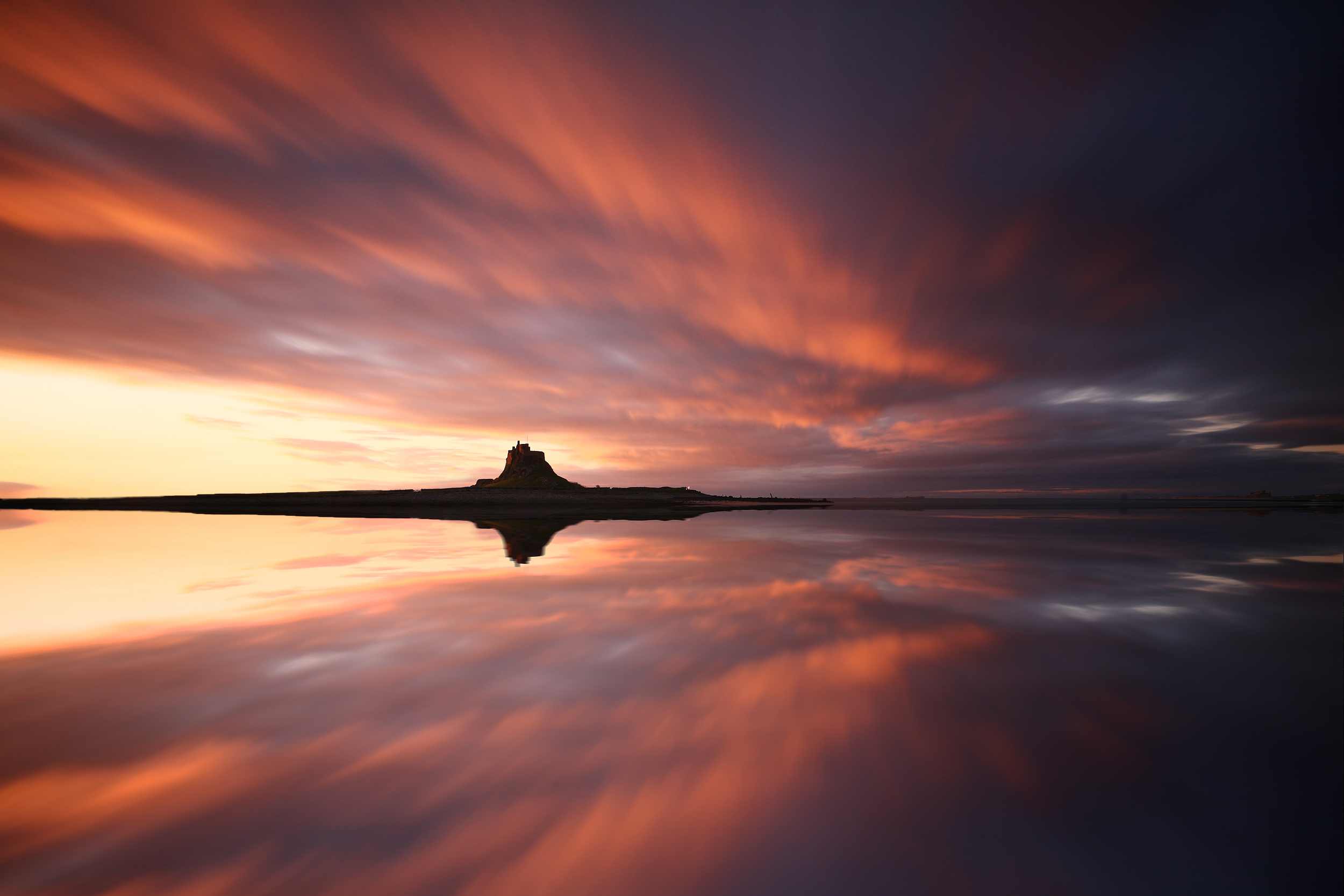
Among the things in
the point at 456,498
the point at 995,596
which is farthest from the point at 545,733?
the point at 456,498

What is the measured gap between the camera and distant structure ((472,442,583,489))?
447 feet

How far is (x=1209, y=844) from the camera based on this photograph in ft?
12.5

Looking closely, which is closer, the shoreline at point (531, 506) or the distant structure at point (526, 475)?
the shoreline at point (531, 506)

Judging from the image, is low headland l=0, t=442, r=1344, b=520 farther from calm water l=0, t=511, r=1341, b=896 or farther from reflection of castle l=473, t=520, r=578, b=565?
calm water l=0, t=511, r=1341, b=896

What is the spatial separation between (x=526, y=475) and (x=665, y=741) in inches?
5518

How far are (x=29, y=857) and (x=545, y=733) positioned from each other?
4.20 meters

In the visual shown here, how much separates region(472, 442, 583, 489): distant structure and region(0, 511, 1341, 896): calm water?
126644 mm

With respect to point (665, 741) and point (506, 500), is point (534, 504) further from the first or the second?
point (665, 741)

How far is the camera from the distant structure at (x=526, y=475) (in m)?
136

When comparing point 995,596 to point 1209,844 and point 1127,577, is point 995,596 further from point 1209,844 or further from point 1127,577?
point 1209,844

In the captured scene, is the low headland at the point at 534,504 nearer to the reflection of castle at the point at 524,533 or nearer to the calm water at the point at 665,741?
the reflection of castle at the point at 524,533

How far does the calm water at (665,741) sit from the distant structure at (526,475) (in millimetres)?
126644

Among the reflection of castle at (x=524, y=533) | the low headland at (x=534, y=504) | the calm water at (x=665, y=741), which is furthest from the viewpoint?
the low headland at (x=534, y=504)

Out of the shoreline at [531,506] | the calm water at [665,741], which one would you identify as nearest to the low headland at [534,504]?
the shoreline at [531,506]
